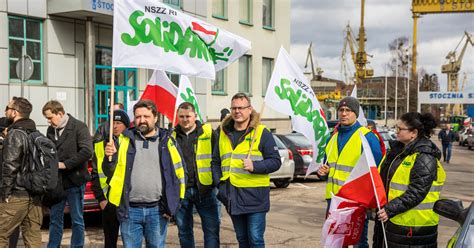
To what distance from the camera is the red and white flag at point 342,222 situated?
4.77 meters

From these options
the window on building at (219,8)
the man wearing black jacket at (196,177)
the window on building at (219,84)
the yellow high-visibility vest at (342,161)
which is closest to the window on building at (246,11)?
the window on building at (219,8)

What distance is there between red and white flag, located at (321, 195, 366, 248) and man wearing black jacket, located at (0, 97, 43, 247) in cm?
316

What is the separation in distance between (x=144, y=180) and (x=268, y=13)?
2447 centimetres

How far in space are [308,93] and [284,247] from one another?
2.16 m

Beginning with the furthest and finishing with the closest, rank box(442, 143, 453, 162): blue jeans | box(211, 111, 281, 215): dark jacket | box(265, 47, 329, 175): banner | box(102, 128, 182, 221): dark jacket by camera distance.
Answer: box(442, 143, 453, 162): blue jeans < box(265, 47, 329, 175): banner < box(211, 111, 281, 215): dark jacket < box(102, 128, 182, 221): dark jacket

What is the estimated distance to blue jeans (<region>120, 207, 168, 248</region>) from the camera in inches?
194

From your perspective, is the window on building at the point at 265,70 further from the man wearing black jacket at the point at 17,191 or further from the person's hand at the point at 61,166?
the man wearing black jacket at the point at 17,191

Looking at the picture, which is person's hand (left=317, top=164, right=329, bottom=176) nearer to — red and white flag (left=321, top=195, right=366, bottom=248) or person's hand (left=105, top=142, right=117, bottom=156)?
red and white flag (left=321, top=195, right=366, bottom=248)

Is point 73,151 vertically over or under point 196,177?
over

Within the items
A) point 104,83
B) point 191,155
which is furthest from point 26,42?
point 191,155

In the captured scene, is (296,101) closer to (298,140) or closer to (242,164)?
(242,164)

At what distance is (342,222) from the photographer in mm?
4777

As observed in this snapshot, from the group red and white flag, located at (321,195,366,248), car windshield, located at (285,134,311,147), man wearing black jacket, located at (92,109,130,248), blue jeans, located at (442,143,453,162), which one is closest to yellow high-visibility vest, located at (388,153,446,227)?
red and white flag, located at (321,195,366,248)

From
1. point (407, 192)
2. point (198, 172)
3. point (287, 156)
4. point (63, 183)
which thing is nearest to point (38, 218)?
point (63, 183)
